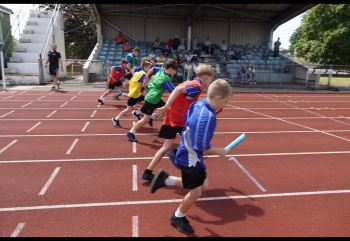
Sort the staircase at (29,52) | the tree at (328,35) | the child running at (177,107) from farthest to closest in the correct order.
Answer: the tree at (328,35) < the staircase at (29,52) < the child running at (177,107)

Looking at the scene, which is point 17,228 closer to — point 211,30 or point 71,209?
point 71,209

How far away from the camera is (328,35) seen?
4153 centimetres

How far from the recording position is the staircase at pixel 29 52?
18016 millimetres

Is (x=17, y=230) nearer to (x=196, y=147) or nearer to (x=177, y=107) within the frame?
(x=196, y=147)

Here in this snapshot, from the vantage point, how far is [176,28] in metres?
26.8

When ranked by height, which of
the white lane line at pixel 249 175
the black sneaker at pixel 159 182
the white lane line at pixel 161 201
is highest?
the black sneaker at pixel 159 182

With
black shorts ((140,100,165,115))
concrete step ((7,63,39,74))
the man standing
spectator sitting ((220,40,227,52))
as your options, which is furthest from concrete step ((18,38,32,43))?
the man standing

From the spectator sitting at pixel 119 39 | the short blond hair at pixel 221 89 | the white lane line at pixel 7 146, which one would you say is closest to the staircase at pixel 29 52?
the spectator sitting at pixel 119 39

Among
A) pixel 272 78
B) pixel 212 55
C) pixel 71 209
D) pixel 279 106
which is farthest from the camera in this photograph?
pixel 212 55

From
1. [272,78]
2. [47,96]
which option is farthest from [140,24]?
[47,96]

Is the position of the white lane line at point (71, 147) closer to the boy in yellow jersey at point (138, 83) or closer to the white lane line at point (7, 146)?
the white lane line at point (7, 146)

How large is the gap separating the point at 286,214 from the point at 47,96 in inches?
495

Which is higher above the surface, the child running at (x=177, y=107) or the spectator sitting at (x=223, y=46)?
the spectator sitting at (x=223, y=46)

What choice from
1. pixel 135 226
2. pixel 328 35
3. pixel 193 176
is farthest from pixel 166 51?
pixel 328 35
